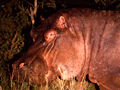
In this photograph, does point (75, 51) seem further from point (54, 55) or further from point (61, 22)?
point (61, 22)

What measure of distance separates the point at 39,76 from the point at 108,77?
3.25 feet

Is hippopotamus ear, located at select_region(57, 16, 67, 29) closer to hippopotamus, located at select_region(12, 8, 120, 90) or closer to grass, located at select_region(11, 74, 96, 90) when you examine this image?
hippopotamus, located at select_region(12, 8, 120, 90)

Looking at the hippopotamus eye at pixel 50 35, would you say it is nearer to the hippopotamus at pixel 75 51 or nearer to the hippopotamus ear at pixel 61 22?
the hippopotamus at pixel 75 51

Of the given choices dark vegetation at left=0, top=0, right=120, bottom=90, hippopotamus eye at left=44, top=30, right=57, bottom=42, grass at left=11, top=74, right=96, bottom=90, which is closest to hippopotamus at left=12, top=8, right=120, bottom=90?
hippopotamus eye at left=44, top=30, right=57, bottom=42

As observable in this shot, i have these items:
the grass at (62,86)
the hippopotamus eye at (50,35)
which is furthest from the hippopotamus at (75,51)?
the grass at (62,86)

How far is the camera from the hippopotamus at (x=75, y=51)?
3.45 meters

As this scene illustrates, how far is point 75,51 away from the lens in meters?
3.64

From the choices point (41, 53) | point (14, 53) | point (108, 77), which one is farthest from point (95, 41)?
point (14, 53)

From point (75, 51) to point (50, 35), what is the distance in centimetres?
44

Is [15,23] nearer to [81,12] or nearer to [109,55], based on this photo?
[81,12]

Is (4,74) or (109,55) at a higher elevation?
(109,55)

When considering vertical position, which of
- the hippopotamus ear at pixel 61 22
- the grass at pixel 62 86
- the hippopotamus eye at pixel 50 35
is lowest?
the grass at pixel 62 86

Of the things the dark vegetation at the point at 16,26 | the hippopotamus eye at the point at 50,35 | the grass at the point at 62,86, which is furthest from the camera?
the dark vegetation at the point at 16,26

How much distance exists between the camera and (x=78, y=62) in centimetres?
367
